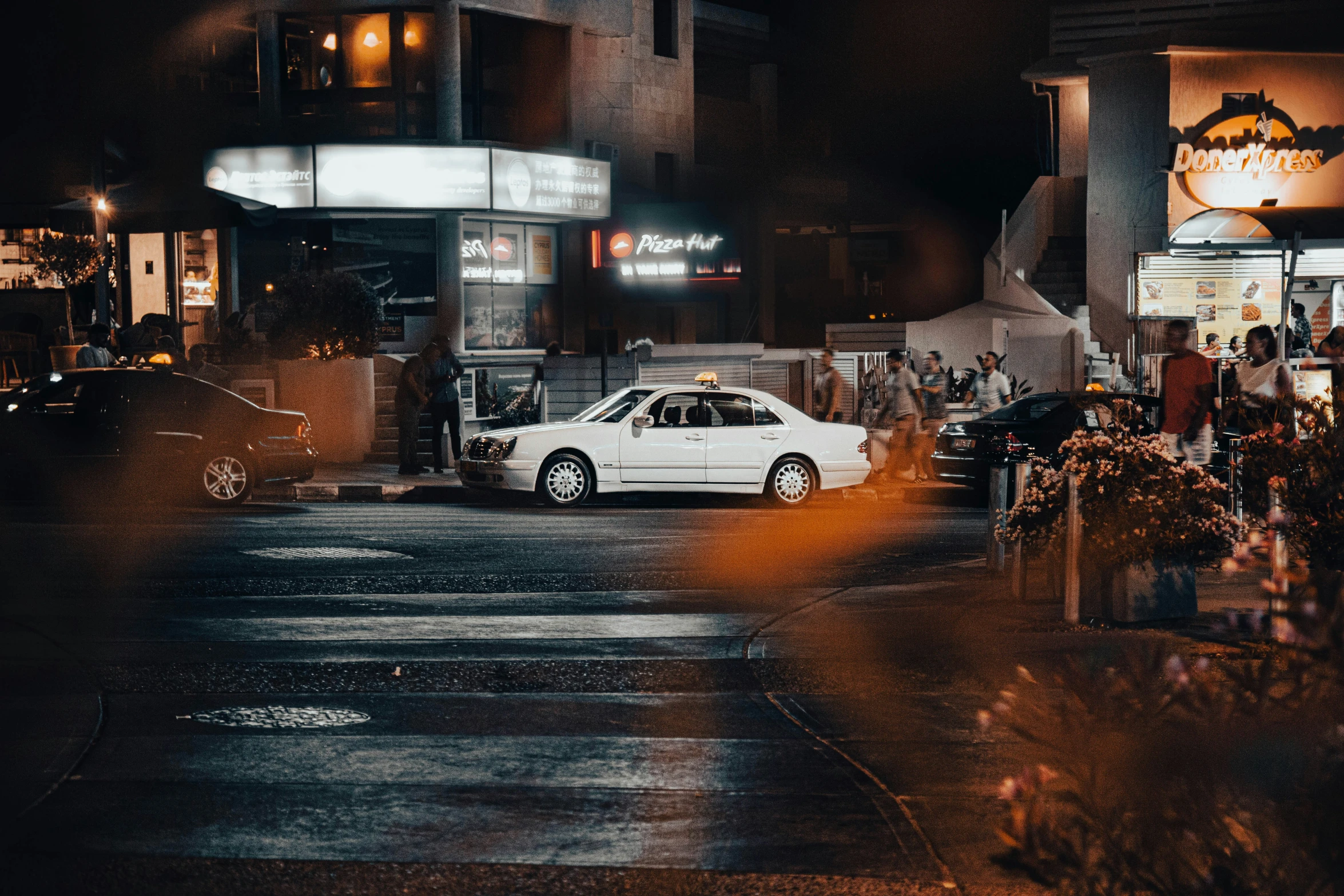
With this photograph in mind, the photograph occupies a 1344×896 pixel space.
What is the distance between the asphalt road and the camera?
15.9 ft

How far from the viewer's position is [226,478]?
52.9 ft

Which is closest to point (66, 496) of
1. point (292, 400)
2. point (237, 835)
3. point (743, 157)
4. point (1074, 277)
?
point (292, 400)

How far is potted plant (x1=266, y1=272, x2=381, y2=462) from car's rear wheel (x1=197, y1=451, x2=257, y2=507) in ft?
17.9

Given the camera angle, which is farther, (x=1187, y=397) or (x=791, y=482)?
(x=791, y=482)

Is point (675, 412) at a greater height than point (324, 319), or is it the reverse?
point (324, 319)

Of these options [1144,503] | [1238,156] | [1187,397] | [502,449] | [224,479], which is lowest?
[224,479]

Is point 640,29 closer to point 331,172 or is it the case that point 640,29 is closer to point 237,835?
point 331,172

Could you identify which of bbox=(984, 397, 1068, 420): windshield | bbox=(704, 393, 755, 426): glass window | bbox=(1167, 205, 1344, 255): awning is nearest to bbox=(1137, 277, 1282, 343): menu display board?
bbox=(1167, 205, 1344, 255): awning

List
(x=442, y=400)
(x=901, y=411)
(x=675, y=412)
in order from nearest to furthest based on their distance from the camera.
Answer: (x=675, y=412) → (x=901, y=411) → (x=442, y=400)

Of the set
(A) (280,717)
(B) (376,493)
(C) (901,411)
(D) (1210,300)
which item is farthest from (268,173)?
(A) (280,717)

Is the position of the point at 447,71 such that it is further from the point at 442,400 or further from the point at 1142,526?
the point at 1142,526

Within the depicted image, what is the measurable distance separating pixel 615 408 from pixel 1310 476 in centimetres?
1040

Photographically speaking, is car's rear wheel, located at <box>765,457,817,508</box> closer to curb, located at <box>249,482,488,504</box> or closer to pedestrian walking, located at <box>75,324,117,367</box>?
curb, located at <box>249,482,488,504</box>

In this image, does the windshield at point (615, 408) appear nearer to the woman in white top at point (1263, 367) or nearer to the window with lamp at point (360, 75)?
the woman in white top at point (1263, 367)
